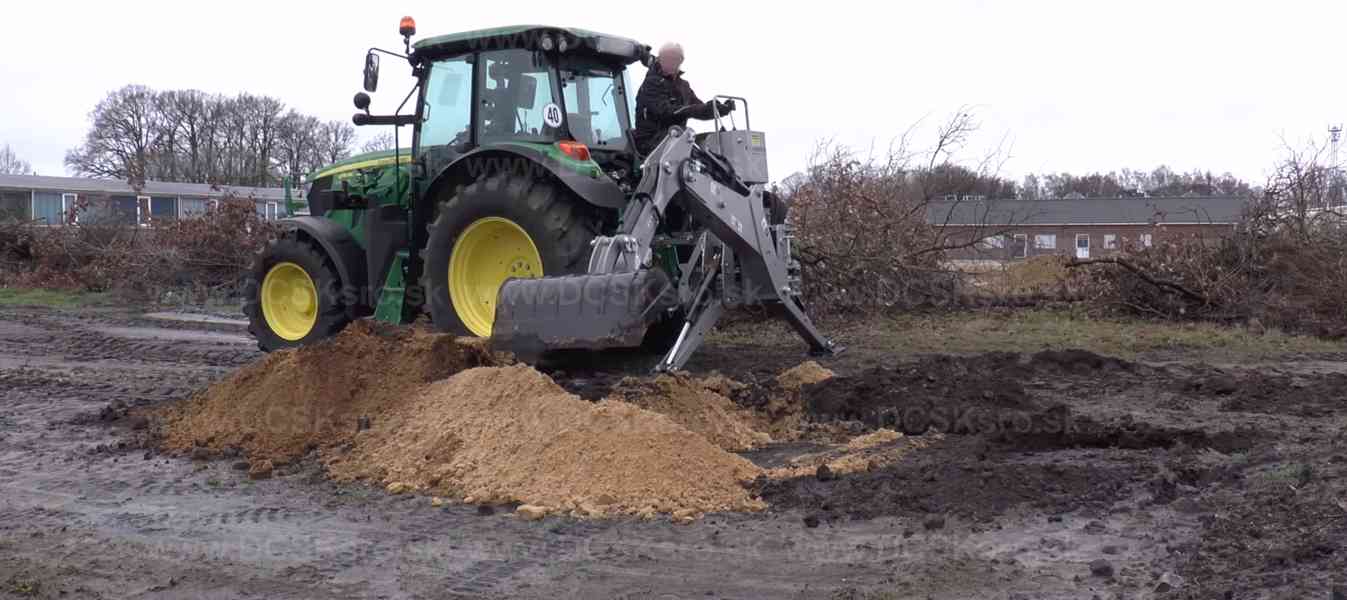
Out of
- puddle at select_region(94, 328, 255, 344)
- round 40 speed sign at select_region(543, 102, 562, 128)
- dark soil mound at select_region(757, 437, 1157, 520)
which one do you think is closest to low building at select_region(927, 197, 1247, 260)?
round 40 speed sign at select_region(543, 102, 562, 128)

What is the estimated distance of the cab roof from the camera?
845 centimetres

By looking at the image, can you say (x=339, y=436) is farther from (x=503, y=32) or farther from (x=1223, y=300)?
(x=1223, y=300)

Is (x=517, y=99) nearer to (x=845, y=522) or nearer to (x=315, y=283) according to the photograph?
(x=315, y=283)

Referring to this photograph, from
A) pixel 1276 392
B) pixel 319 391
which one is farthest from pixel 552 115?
pixel 1276 392

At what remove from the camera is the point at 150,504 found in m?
5.34

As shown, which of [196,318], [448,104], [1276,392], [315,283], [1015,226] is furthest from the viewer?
[196,318]

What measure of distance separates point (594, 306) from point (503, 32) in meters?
2.68

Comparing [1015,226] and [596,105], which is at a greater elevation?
[596,105]

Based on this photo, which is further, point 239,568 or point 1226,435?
point 1226,435

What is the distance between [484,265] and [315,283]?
1936 mm

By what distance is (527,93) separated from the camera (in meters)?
8.66

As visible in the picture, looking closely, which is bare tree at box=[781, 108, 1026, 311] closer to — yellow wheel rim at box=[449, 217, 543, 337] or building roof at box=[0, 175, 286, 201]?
yellow wheel rim at box=[449, 217, 543, 337]

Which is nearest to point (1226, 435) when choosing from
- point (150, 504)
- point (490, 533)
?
point (490, 533)

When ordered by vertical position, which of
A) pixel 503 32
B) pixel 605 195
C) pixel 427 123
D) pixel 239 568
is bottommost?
pixel 239 568
